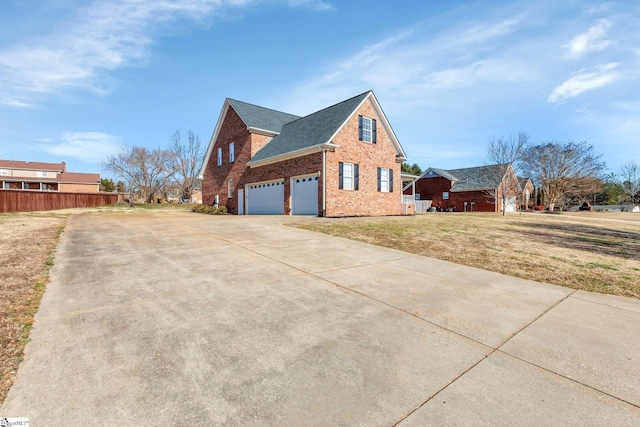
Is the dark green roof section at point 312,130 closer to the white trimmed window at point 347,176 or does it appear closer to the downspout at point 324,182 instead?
the downspout at point 324,182

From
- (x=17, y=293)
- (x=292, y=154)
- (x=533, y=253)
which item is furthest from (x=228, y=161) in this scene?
(x=533, y=253)

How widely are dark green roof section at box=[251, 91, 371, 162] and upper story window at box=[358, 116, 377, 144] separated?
1.08m

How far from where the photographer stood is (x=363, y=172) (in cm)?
1780

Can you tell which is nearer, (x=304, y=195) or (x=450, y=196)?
(x=304, y=195)

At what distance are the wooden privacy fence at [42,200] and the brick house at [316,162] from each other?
696 inches

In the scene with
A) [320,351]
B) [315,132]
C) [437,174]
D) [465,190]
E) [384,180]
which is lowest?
[320,351]

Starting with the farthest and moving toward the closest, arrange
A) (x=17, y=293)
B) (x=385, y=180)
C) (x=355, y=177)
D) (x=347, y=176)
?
1. (x=385, y=180)
2. (x=355, y=177)
3. (x=347, y=176)
4. (x=17, y=293)

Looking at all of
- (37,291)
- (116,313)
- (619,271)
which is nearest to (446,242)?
(619,271)

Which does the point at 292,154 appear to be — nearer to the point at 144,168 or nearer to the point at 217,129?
the point at 217,129

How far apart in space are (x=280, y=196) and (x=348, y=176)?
4741mm

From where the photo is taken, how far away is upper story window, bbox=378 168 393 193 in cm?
1894

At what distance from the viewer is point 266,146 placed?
2130cm

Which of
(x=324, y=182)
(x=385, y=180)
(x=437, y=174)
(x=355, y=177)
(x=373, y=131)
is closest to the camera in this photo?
(x=324, y=182)

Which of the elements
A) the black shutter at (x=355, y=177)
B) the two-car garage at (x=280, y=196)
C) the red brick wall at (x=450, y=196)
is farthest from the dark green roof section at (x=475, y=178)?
the two-car garage at (x=280, y=196)
